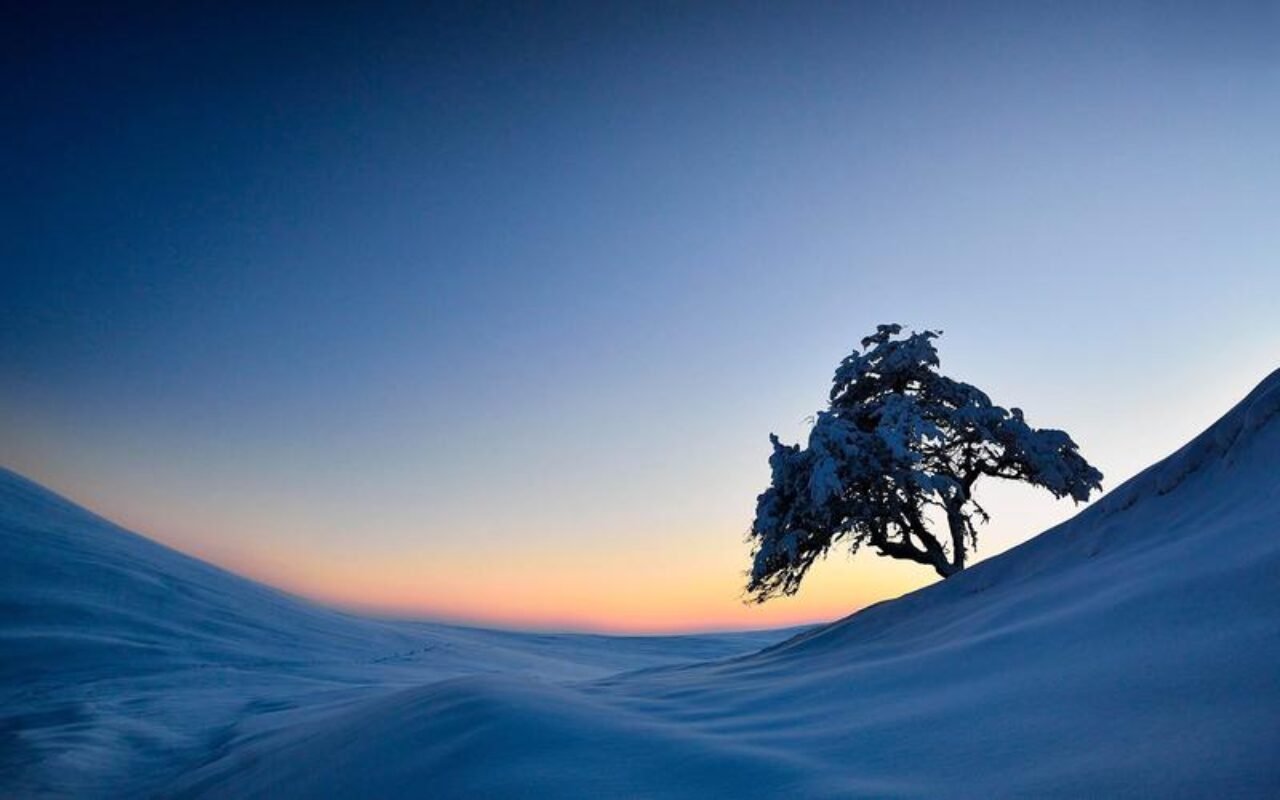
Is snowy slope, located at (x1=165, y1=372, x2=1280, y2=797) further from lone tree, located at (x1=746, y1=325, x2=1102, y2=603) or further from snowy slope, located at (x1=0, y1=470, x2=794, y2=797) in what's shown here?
lone tree, located at (x1=746, y1=325, x2=1102, y2=603)

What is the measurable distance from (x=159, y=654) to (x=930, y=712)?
17391mm

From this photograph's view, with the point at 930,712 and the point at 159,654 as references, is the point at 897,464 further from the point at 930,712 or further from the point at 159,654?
the point at 159,654

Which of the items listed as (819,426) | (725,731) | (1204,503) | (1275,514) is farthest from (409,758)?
(819,426)

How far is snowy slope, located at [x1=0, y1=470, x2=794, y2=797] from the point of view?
8172 millimetres

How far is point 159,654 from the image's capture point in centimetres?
1467

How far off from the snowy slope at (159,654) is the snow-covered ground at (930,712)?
12cm

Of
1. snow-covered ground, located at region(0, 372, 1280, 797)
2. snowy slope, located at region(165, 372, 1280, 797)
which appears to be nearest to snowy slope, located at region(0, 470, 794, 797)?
snow-covered ground, located at region(0, 372, 1280, 797)

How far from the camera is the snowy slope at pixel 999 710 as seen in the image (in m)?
2.32

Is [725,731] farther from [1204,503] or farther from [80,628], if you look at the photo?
[80,628]

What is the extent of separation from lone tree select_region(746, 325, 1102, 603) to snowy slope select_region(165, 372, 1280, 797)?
6781 millimetres

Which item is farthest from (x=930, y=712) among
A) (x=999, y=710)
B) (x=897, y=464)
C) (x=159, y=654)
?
(x=159, y=654)

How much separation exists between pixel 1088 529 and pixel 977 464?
27.2 feet

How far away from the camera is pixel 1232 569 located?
11.0 feet

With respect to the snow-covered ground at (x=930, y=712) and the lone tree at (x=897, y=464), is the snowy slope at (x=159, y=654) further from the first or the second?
the lone tree at (x=897, y=464)
